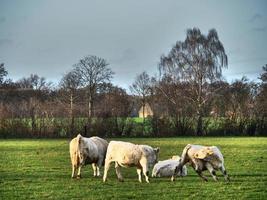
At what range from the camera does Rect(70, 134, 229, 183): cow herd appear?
15.6m

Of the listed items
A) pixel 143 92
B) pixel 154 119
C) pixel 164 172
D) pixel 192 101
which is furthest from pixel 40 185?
pixel 143 92

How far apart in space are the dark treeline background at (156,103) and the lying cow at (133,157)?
3137 cm

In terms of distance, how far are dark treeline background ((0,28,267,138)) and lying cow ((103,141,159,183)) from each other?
3137 cm

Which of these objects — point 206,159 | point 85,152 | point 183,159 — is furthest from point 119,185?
point 206,159

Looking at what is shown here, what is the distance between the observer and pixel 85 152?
16.8m

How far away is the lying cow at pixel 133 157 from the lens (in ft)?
50.7

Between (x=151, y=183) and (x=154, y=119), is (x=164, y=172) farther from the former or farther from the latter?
(x=154, y=119)

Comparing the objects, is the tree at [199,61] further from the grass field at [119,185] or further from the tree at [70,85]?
A: the grass field at [119,185]

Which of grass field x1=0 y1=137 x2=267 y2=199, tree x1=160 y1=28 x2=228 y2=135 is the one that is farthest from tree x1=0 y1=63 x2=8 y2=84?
grass field x1=0 y1=137 x2=267 y2=199

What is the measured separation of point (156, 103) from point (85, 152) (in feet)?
154

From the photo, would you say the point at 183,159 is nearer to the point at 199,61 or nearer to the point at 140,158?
the point at 140,158

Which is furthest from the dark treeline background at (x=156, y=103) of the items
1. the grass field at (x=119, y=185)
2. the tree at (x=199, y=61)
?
the grass field at (x=119, y=185)

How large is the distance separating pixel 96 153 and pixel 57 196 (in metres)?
4.59

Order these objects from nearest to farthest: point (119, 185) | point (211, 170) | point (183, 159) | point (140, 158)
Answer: point (119, 185), point (140, 158), point (211, 170), point (183, 159)
